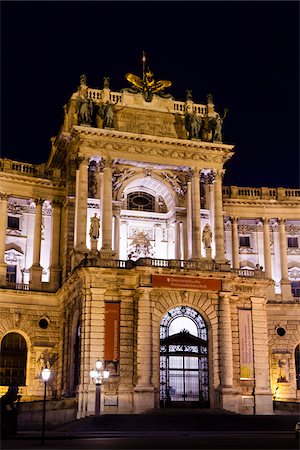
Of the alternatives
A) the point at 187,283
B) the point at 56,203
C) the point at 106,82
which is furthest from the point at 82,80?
the point at 187,283

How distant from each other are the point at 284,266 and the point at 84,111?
22166 millimetres

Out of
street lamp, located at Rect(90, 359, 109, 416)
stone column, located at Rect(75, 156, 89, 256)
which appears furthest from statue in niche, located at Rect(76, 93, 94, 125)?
street lamp, located at Rect(90, 359, 109, 416)

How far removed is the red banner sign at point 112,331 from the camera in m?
43.1

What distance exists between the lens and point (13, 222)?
5459 cm

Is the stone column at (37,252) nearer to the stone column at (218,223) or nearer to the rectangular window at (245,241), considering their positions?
Result: the stone column at (218,223)

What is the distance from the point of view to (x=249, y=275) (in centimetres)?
4900

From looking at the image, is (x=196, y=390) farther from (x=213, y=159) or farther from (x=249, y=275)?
(x=213, y=159)

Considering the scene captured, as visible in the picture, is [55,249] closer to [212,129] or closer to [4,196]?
[4,196]

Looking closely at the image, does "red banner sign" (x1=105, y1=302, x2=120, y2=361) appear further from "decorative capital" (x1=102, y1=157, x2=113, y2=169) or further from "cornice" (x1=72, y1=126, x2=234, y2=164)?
"cornice" (x1=72, y1=126, x2=234, y2=164)

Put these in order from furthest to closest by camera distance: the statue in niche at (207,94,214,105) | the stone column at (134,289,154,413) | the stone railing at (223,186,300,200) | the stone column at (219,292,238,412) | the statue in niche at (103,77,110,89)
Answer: the stone railing at (223,186,300,200)
the statue in niche at (207,94,214,105)
the statue in niche at (103,77,110,89)
the stone column at (219,292,238,412)
the stone column at (134,289,154,413)

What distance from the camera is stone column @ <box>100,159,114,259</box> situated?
46978mm

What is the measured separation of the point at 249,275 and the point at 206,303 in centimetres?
490

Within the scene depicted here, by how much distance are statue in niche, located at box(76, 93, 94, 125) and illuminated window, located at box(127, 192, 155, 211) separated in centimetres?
779

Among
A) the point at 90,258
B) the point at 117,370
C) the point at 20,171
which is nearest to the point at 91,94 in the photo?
the point at 20,171
